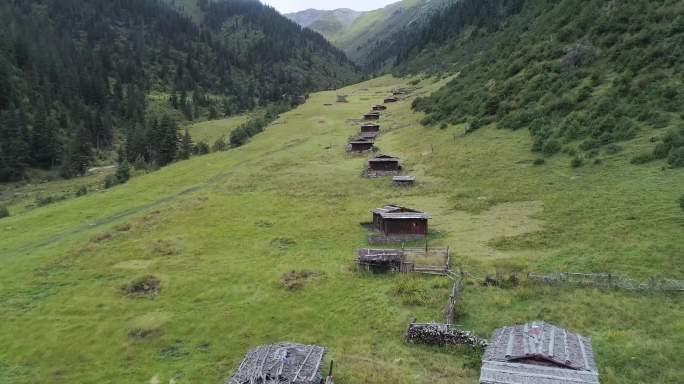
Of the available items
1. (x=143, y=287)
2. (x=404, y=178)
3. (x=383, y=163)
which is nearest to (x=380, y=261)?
(x=143, y=287)

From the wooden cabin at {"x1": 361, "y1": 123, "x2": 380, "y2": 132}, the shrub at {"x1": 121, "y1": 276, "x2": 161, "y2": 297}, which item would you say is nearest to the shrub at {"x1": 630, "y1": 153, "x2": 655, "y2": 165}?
the shrub at {"x1": 121, "y1": 276, "x2": 161, "y2": 297}

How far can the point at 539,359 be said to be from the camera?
21891 mm

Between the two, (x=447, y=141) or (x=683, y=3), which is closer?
(x=683, y=3)

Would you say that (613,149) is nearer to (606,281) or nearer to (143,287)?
(606,281)

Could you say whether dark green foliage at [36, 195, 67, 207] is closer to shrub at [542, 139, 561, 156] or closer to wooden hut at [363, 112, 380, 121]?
wooden hut at [363, 112, 380, 121]

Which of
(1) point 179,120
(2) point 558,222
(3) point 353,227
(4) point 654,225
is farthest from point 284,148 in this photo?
(1) point 179,120

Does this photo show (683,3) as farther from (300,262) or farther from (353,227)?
(300,262)

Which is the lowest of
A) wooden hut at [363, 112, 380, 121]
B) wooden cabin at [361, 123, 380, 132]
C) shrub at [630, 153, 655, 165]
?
wooden cabin at [361, 123, 380, 132]

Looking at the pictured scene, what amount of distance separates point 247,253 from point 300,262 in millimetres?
6609

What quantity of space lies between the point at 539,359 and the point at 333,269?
Answer: 23843mm

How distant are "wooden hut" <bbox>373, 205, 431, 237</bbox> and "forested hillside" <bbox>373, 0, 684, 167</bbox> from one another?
21.0m

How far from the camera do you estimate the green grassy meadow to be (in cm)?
3044

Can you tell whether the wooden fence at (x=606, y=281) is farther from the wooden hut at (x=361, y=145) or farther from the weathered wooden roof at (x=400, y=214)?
the wooden hut at (x=361, y=145)

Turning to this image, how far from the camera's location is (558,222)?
46188mm
